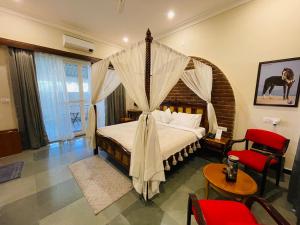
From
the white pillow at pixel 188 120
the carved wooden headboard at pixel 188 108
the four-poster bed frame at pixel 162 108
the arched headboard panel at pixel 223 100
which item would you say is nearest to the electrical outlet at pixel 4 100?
the four-poster bed frame at pixel 162 108

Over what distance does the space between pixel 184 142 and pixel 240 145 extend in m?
1.57

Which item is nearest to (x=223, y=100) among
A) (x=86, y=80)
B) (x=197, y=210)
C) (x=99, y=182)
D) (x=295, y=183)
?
(x=295, y=183)

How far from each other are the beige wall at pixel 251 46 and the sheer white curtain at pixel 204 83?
0.45 meters

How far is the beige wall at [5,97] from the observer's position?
10.0 ft

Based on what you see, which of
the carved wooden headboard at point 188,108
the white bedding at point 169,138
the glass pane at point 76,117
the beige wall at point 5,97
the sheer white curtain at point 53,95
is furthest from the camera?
the glass pane at point 76,117

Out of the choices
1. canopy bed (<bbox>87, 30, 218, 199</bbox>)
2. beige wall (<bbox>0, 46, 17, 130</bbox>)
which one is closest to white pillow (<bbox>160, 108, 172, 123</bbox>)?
canopy bed (<bbox>87, 30, 218, 199</bbox>)

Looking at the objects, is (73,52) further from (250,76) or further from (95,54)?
(250,76)

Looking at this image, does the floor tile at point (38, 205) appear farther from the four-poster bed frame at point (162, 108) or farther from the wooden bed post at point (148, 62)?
the wooden bed post at point (148, 62)

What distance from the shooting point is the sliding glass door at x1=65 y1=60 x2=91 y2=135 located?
4.11m

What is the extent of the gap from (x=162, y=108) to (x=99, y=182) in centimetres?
272

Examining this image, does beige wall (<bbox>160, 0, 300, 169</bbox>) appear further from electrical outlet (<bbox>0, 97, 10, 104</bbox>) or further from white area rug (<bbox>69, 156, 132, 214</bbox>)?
electrical outlet (<bbox>0, 97, 10, 104</bbox>)

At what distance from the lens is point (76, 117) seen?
14.6 ft

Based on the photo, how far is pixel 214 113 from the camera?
314 centimetres

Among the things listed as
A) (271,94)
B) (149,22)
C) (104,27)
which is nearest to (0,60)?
(104,27)
